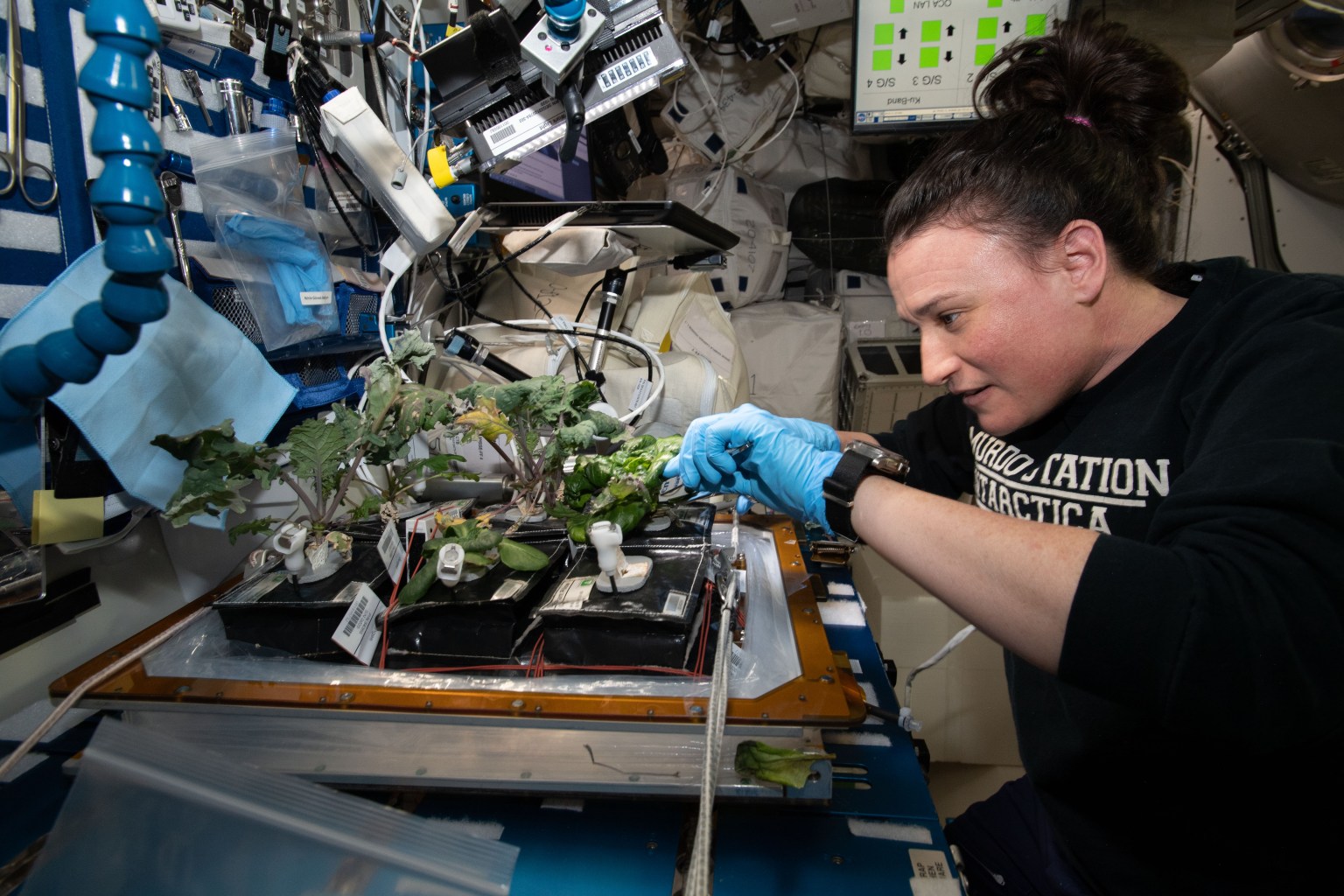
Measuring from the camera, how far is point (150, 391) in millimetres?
1146

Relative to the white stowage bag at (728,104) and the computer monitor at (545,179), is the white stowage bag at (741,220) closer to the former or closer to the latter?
the white stowage bag at (728,104)

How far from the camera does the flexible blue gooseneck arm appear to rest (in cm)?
53

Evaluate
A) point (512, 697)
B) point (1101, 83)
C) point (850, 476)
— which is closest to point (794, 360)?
point (1101, 83)

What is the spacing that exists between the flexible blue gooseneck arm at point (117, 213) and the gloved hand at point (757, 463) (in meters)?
0.82

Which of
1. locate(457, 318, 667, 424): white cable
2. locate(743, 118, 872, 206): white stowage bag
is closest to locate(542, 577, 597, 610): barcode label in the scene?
locate(457, 318, 667, 424): white cable

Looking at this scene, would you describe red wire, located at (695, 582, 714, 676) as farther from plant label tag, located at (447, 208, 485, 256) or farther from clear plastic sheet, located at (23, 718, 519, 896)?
plant label tag, located at (447, 208, 485, 256)

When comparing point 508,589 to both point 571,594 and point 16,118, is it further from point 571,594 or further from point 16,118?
point 16,118

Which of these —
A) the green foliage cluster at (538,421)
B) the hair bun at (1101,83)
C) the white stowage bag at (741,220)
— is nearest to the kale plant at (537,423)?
the green foliage cluster at (538,421)

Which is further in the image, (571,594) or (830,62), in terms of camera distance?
(830,62)

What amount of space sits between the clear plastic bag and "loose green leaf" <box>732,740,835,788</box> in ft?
4.37

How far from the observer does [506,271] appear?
2.04 meters

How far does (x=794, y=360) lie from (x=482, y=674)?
2418mm

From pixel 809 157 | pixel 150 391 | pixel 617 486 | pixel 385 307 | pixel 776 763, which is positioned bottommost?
pixel 776 763

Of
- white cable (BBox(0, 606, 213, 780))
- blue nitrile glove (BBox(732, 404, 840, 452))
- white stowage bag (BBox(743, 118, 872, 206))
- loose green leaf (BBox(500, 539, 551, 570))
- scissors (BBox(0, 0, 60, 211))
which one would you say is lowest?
white cable (BBox(0, 606, 213, 780))
